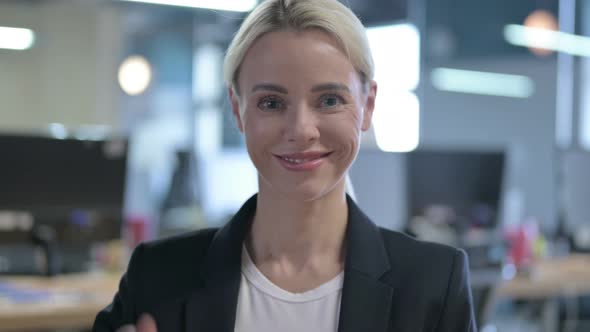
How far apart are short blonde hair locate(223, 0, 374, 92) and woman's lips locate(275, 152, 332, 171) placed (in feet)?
0.51

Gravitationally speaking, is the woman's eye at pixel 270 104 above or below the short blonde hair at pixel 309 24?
below

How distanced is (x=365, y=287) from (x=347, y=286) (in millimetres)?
27

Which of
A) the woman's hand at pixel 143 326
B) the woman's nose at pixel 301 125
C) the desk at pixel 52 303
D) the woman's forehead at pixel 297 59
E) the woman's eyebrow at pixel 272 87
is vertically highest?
the woman's forehead at pixel 297 59

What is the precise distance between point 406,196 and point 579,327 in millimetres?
1495

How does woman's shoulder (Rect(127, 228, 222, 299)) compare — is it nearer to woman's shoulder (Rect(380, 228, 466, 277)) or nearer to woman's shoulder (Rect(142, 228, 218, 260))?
woman's shoulder (Rect(142, 228, 218, 260))

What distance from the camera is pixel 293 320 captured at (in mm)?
1225

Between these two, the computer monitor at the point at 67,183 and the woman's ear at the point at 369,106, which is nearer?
the woman's ear at the point at 369,106

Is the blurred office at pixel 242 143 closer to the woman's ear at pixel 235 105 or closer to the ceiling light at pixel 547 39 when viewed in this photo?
the ceiling light at pixel 547 39

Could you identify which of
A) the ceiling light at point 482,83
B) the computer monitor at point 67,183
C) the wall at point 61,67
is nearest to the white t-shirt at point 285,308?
the computer monitor at point 67,183

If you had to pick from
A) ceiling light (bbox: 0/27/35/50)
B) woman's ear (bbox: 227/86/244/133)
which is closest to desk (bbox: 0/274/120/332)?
woman's ear (bbox: 227/86/244/133)

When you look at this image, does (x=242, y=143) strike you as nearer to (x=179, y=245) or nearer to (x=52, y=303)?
(x=52, y=303)

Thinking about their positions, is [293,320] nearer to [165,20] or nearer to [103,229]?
[103,229]

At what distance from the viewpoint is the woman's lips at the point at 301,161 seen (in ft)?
4.00

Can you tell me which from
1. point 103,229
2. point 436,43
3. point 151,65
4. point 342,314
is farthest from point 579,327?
point 151,65
